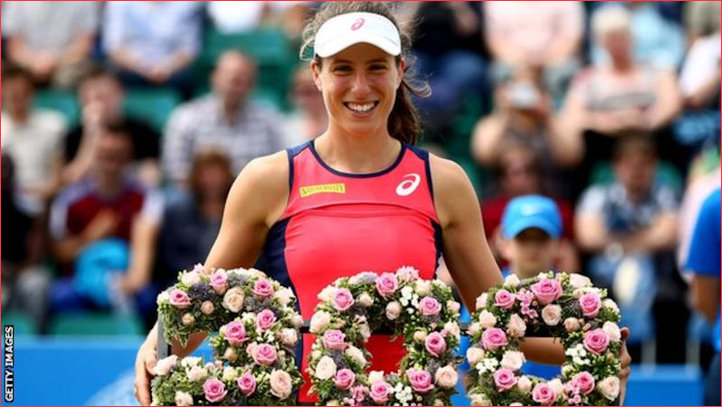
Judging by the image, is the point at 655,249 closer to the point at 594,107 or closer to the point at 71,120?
the point at 594,107

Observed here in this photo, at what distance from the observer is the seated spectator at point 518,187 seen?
8461 millimetres

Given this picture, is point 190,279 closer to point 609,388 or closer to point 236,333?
point 236,333

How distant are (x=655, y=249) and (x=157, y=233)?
120 inches

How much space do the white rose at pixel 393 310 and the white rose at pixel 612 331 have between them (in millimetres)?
464

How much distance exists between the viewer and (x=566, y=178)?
8930 mm

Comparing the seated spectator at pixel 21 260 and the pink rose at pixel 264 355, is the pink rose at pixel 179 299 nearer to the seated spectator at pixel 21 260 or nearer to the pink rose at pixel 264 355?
the pink rose at pixel 264 355

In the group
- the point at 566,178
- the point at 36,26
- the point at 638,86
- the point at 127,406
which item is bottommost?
the point at 127,406

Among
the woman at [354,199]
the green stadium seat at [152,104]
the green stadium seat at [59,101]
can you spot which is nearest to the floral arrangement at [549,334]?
the woman at [354,199]

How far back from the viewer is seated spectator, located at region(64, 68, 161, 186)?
31.0ft

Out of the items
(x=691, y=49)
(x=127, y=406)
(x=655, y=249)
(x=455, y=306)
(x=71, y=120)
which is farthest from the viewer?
(x=71, y=120)

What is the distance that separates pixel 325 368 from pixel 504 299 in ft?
1.45

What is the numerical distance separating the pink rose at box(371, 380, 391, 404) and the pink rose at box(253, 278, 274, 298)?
327mm

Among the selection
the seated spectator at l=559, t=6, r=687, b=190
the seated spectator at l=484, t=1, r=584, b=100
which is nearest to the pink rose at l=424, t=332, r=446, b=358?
the seated spectator at l=559, t=6, r=687, b=190

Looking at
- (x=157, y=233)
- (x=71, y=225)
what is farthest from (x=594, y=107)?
(x=71, y=225)
